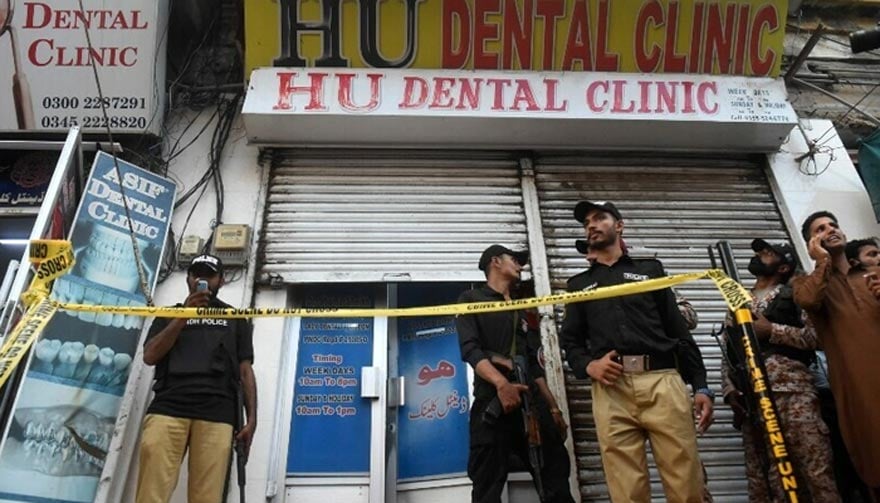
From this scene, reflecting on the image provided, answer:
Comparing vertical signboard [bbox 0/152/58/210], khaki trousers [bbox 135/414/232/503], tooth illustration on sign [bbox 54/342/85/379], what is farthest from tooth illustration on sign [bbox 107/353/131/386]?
vertical signboard [bbox 0/152/58/210]

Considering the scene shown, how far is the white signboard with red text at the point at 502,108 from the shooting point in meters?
5.23

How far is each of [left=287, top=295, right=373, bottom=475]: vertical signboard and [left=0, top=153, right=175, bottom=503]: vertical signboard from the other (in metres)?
1.11

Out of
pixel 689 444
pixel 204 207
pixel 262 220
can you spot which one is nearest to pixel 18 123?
pixel 204 207

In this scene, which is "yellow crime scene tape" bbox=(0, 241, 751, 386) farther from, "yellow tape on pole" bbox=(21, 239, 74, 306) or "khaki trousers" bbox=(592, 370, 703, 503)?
"khaki trousers" bbox=(592, 370, 703, 503)

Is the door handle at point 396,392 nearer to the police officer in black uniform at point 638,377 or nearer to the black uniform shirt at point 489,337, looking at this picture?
the black uniform shirt at point 489,337

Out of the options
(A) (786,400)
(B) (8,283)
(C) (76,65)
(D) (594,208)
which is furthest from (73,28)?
(A) (786,400)

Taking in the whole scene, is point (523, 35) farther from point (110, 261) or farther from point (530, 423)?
point (110, 261)

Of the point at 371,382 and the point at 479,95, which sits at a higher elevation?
the point at 479,95

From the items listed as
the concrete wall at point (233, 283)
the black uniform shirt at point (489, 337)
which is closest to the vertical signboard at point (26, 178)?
the concrete wall at point (233, 283)

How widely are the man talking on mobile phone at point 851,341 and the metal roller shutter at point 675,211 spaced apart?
4.57 feet

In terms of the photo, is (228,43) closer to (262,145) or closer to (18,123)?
(262,145)

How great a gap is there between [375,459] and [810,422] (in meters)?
2.52

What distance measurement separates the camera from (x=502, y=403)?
3.44 m

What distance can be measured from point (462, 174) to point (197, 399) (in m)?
2.80
